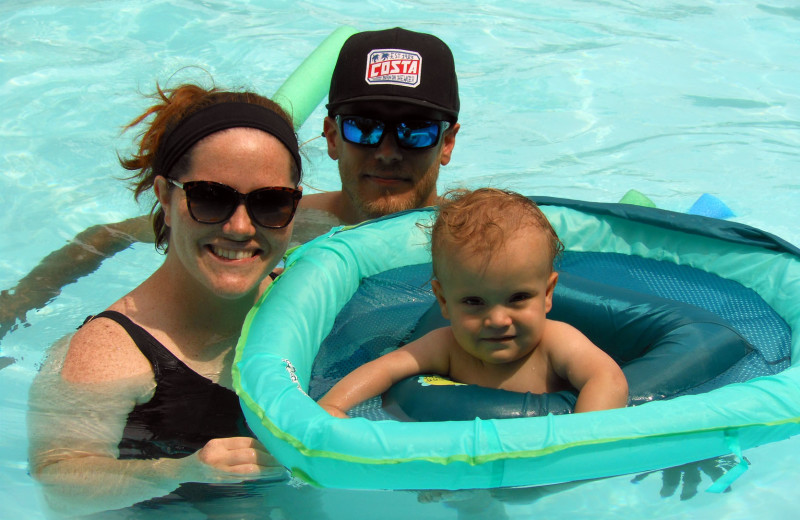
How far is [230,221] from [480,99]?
4.73 m

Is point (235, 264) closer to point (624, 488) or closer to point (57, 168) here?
point (624, 488)

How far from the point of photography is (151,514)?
8.68 ft

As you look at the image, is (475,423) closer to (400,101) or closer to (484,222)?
(484,222)

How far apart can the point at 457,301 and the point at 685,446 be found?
83 cm

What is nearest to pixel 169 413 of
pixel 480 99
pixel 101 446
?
pixel 101 446

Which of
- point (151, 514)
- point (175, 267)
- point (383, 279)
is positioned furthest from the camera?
point (383, 279)

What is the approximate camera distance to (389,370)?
2.82 metres

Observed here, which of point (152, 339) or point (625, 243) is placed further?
point (625, 243)

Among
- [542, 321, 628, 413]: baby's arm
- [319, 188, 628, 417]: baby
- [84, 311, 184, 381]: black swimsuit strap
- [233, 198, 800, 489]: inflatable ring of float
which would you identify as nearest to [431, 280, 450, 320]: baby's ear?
[319, 188, 628, 417]: baby

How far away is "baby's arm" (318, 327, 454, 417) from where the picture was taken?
2.69 meters

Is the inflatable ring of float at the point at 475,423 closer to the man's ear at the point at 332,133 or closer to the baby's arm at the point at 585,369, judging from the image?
the baby's arm at the point at 585,369

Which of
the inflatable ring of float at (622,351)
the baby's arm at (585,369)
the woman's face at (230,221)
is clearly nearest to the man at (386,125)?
the inflatable ring of float at (622,351)

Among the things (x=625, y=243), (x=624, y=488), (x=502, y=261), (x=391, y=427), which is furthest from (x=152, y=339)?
(x=625, y=243)

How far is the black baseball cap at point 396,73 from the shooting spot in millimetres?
3891
